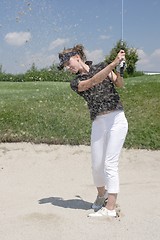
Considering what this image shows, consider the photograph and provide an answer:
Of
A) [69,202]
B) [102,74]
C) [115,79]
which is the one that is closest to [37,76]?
[69,202]

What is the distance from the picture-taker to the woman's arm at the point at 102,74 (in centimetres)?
409

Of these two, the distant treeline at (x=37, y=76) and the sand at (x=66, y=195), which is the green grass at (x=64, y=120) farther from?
the distant treeline at (x=37, y=76)

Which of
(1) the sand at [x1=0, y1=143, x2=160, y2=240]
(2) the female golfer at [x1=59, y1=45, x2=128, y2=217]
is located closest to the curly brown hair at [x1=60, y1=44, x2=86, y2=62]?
Result: (2) the female golfer at [x1=59, y1=45, x2=128, y2=217]

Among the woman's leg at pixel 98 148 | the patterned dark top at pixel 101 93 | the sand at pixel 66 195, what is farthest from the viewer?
the woman's leg at pixel 98 148

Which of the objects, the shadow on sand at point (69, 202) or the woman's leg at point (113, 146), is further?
the shadow on sand at point (69, 202)

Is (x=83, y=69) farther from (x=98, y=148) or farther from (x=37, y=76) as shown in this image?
(x=37, y=76)

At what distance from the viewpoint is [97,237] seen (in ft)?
13.4

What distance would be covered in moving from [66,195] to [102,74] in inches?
84.2

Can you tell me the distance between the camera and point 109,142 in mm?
4438

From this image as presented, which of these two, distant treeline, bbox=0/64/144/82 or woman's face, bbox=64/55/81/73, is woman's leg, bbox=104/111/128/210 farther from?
distant treeline, bbox=0/64/144/82

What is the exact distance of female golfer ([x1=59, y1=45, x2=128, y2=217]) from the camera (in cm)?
438

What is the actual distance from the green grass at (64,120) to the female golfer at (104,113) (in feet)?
10.6

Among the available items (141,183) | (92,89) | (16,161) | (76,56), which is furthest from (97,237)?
(16,161)

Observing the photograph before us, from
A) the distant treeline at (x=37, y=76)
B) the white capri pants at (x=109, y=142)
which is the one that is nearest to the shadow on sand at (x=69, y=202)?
the white capri pants at (x=109, y=142)
